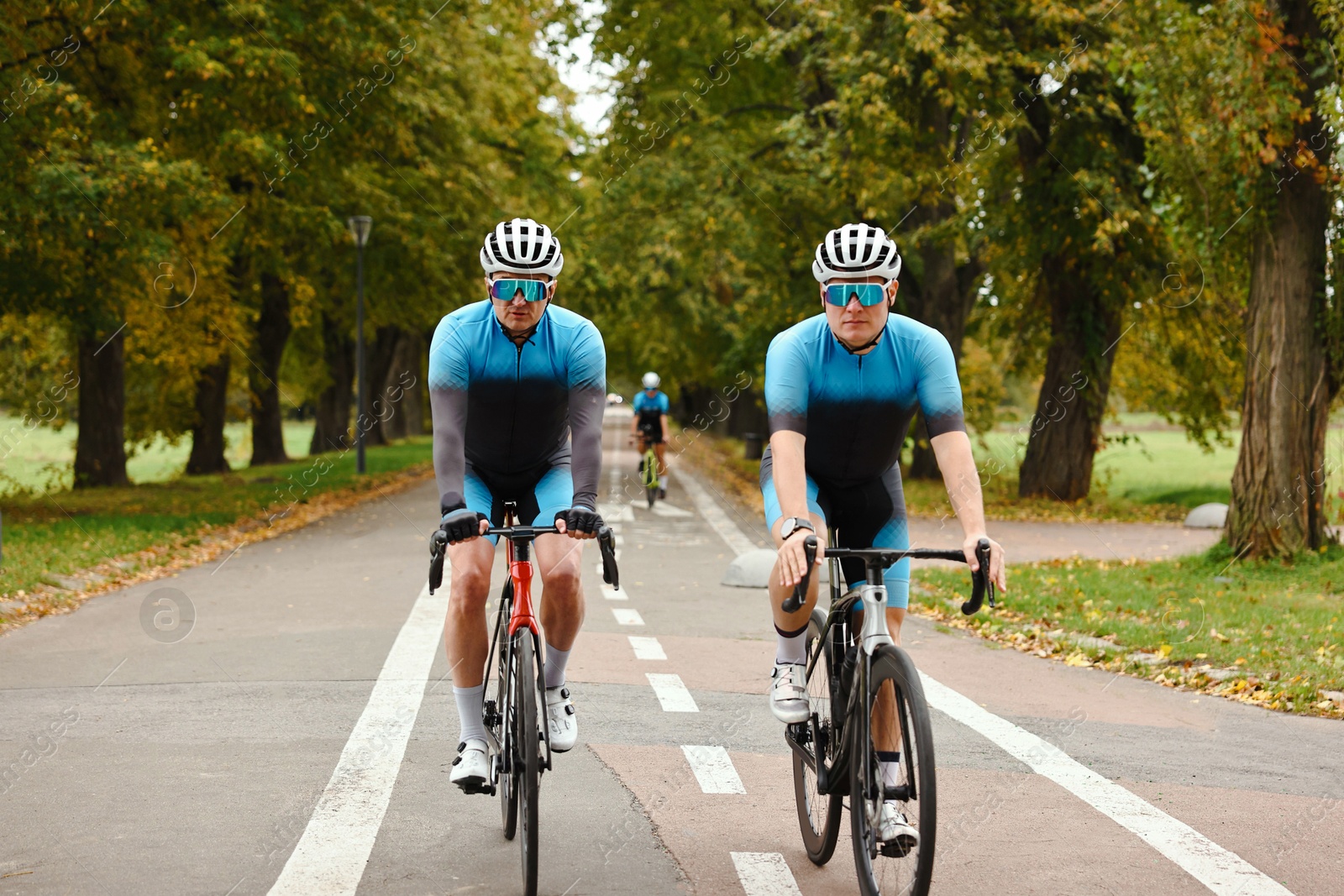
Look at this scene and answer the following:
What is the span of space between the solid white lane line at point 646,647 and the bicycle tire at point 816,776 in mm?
3807

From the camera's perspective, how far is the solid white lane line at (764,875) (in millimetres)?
4316

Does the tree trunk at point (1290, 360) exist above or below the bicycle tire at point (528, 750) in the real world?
above

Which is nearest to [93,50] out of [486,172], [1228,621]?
[486,172]

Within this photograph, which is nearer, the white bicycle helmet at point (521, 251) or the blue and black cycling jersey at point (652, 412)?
the white bicycle helmet at point (521, 251)

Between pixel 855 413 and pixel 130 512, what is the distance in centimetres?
1555

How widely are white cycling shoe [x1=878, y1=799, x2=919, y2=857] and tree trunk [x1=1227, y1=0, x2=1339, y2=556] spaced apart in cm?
983

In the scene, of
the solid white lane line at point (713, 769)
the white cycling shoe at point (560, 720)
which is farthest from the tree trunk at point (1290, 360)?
the white cycling shoe at point (560, 720)

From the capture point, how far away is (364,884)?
427 cm

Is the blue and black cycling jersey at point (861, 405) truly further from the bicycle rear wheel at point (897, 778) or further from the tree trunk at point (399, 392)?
the tree trunk at point (399, 392)

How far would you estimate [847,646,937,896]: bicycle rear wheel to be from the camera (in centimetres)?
365

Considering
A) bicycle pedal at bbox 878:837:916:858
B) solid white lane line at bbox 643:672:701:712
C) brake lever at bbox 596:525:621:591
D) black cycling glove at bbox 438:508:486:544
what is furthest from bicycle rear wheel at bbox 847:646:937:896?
solid white lane line at bbox 643:672:701:712

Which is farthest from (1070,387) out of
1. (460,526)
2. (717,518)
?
(460,526)

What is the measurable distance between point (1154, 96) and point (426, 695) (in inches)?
395

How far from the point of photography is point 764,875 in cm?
448
